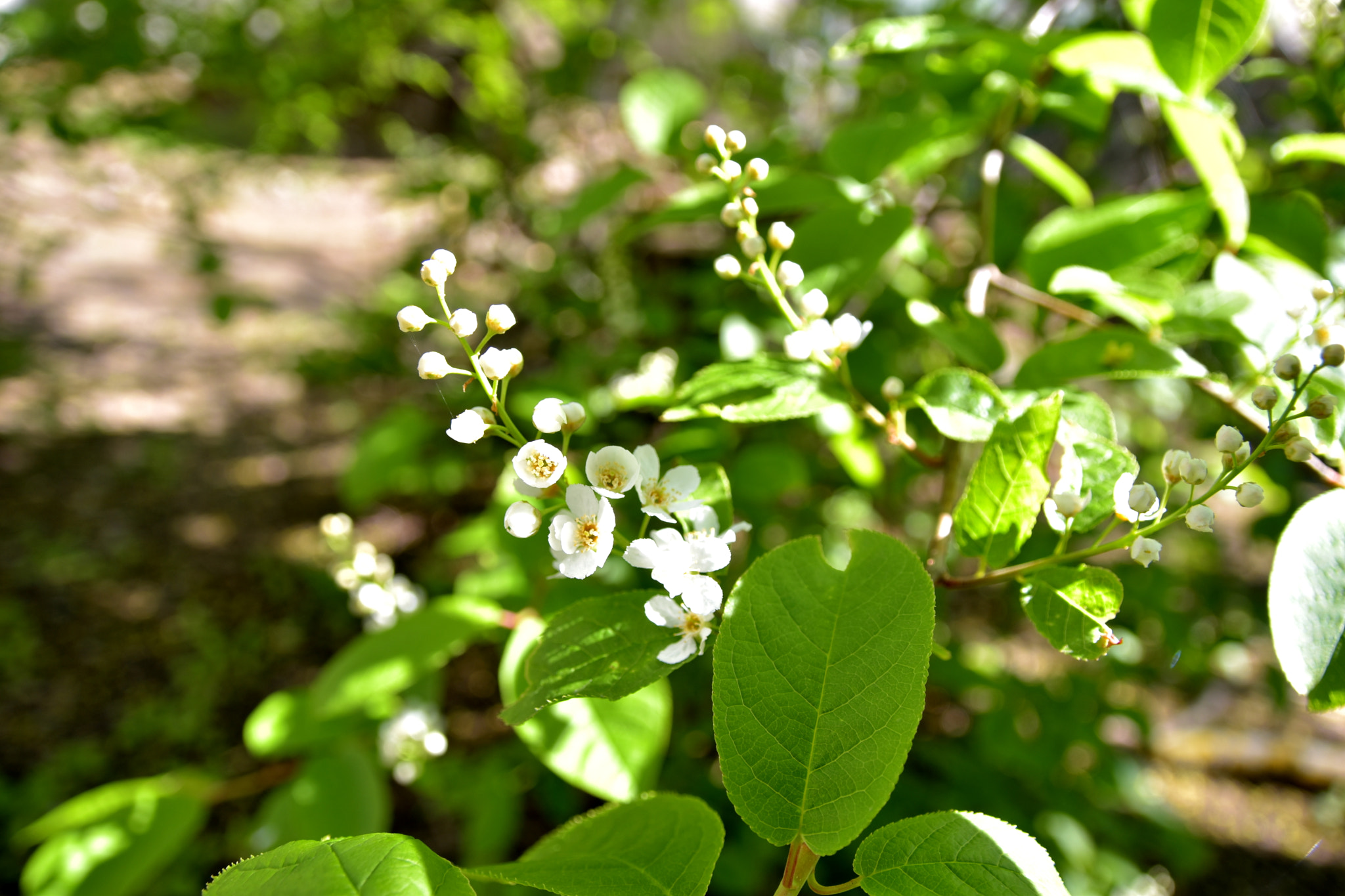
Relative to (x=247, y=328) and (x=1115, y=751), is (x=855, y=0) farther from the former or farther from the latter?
(x=247, y=328)

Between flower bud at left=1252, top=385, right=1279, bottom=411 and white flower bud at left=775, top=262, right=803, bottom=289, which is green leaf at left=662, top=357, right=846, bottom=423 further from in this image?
flower bud at left=1252, top=385, right=1279, bottom=411

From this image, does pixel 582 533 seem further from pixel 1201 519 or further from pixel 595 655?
pixel 1201 519

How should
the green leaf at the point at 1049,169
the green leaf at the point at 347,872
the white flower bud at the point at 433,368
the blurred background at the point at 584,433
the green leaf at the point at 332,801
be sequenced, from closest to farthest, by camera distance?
the green leaf at the point at 347,872 → the white flower bud at the point at 433,368 → the green leaf at the point at 1049,169 → the green leaf at the point at 332,801 → the blurred background at the point at 584,433

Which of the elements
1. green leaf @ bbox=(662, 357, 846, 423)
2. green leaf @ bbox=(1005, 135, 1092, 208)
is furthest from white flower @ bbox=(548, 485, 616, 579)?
green leaf @ bbox=(1005, 135, 1092, 208)

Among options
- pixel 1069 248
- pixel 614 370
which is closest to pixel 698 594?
pixel 1069 248

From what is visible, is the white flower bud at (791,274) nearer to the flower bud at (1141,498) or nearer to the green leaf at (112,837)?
the flower bud at (1141,498)

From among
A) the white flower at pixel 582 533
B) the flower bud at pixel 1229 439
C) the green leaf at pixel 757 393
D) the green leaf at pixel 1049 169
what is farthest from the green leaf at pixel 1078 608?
the green leaf at pixel 1049 169

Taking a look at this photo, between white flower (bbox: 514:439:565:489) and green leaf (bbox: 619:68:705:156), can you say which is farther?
green leaf (bbox: 619:68:705:156)
